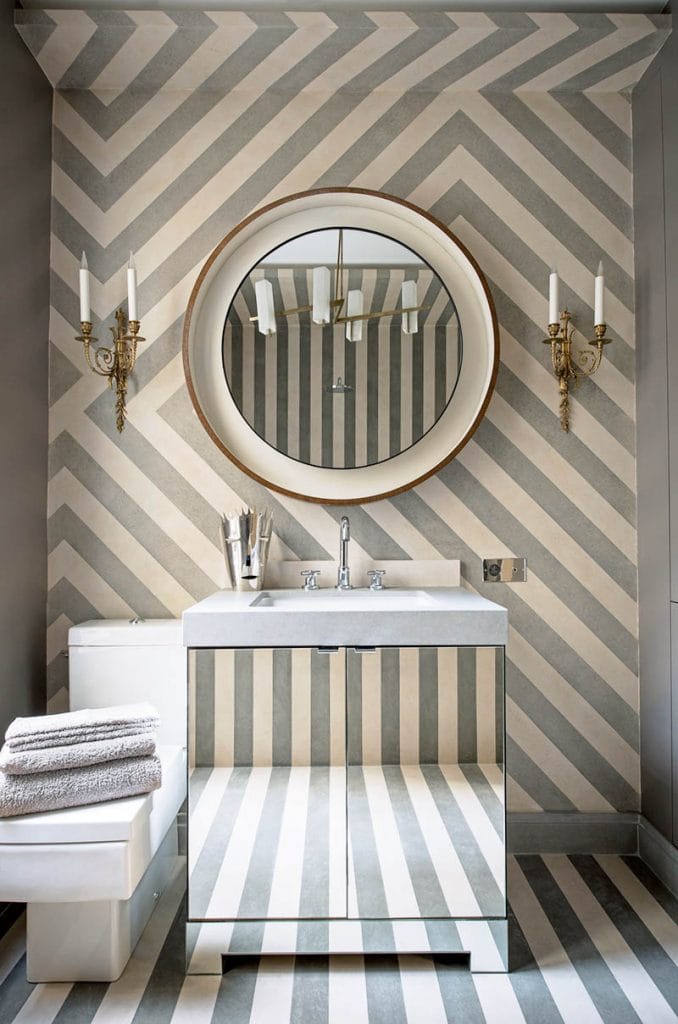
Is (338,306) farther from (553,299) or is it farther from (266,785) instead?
(266,785)

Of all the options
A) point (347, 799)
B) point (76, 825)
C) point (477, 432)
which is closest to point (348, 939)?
point (347, 799)

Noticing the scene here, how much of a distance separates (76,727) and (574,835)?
1.63 m

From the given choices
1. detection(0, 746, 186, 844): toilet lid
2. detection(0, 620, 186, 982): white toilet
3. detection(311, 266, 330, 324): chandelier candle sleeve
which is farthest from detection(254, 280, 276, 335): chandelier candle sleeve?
detection(0, 746, 186, 844): toilet lid

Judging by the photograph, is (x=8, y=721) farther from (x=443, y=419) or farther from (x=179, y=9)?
(x=179, y=9)

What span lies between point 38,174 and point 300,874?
86.5 inches

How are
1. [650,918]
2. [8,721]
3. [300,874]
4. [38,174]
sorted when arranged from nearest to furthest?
[300,874] < [650,918] < [8,721] < [38,174]

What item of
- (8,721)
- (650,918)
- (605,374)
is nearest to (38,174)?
(8,721)

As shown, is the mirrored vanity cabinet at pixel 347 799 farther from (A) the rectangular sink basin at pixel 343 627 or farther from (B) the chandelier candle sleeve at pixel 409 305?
(B) the chandelier candle sleeve at pixel 409 305

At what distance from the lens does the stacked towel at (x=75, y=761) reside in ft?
5.36

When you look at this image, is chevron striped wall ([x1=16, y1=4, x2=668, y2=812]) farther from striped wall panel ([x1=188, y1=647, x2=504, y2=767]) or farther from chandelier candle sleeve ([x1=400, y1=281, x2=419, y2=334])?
striped wall panel ([x1=188, y1=647, x2=504, y2=767])

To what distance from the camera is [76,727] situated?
5.59 feet

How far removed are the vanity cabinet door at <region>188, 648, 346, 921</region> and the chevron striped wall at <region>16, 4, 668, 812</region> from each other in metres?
0.71

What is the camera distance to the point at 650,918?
6.49 ft

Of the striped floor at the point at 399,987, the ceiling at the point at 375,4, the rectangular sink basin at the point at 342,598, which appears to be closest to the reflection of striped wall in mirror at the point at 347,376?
the rectangular sink basin at the point at 342,598
